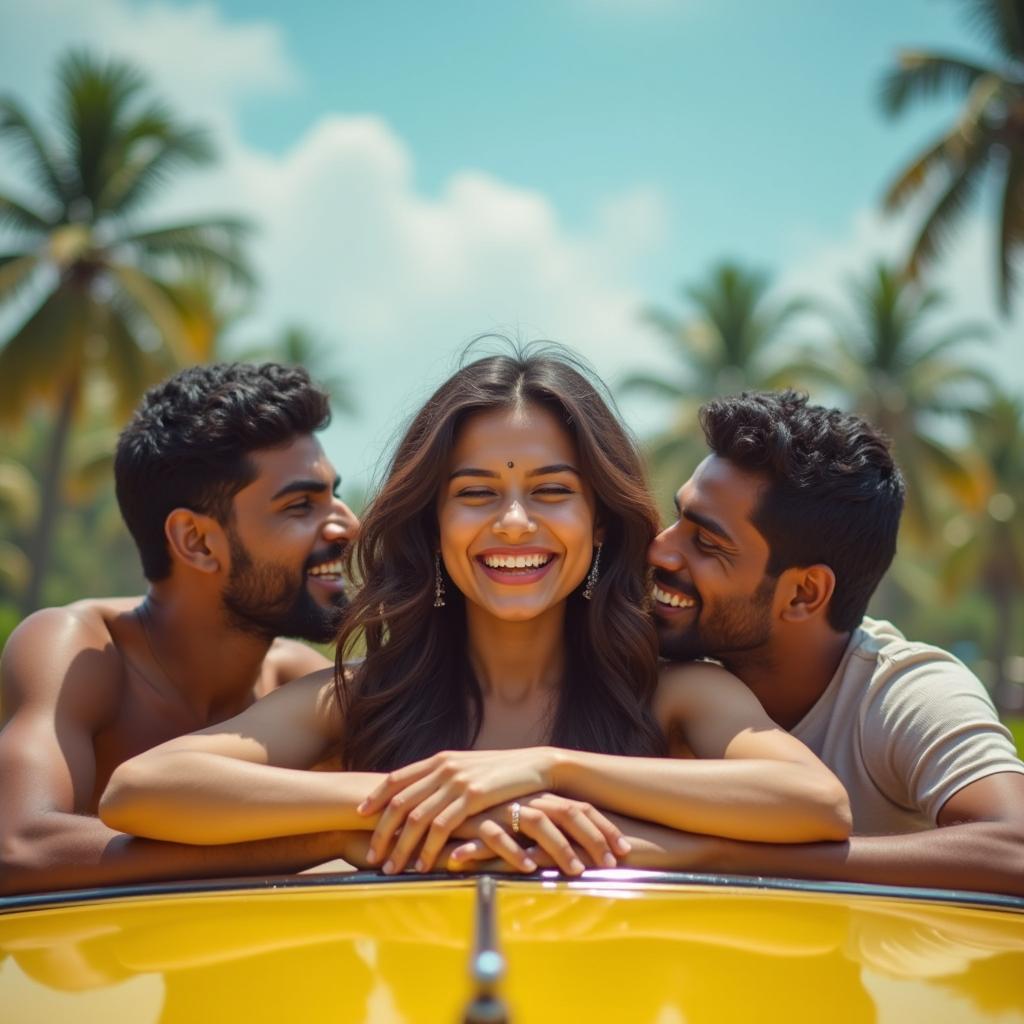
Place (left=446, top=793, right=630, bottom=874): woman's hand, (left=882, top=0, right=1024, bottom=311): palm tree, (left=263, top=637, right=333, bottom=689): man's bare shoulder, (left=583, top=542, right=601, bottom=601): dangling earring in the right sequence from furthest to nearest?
(left=882, top=0, right=1024, bottom=311): palm tree → (left=263, top=637, right=333, bottom=689): man's bare shoulder → (left=583, top=542, right=601, bottom=601): dangling earring → (left=446, top=793, right=630, bottom=874): woman's hand

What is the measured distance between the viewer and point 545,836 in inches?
93.4

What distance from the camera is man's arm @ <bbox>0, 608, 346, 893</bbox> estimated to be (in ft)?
8.70

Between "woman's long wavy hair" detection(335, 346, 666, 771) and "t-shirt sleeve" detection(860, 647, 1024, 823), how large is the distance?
634 millimetres

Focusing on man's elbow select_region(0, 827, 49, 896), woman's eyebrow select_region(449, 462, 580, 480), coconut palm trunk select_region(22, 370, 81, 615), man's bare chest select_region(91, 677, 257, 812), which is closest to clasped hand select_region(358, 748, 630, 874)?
man's elbow select_region(0, 827, 49, 896)

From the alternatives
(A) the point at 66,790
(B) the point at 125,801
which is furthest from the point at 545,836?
(A) the point at 66,790

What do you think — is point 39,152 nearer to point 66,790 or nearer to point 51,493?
point 51,493

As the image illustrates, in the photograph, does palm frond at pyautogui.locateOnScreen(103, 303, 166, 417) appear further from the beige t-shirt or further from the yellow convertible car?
the yellow convertible car

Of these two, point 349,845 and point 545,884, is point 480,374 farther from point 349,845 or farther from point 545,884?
point 545,884

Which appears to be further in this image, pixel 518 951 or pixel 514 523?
pixel 514 523

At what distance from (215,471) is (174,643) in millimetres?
611

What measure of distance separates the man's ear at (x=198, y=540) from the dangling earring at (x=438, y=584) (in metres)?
0.94

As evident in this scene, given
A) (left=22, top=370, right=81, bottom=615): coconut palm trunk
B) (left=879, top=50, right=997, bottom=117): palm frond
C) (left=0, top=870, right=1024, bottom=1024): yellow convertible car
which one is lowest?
(left=0, top=870, right=1024, bottom=1024): yellow convertible car

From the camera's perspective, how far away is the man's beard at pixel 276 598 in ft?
13.6

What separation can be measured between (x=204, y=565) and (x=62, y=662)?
0.67 m
